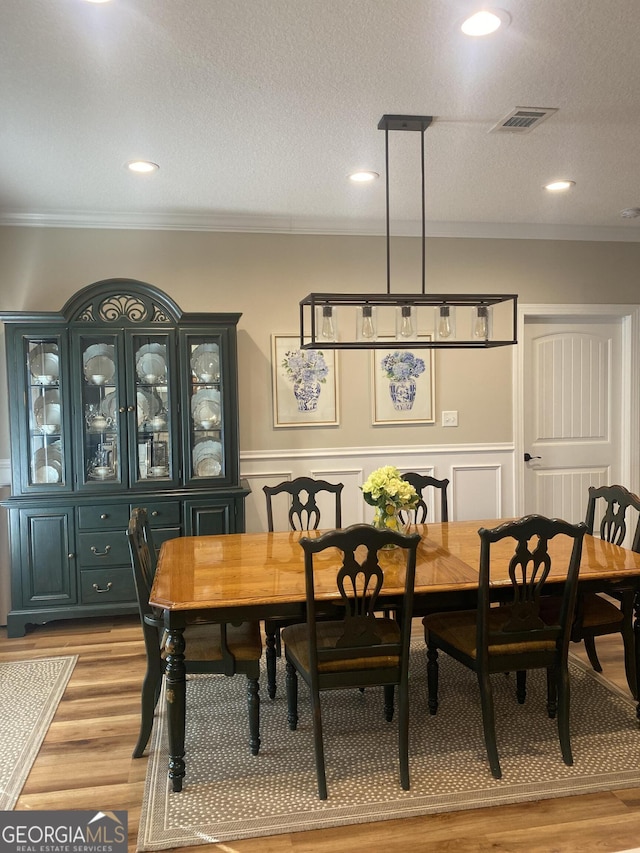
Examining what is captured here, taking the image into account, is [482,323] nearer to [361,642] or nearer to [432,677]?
[361,642]

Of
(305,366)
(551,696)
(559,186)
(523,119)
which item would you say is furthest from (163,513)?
(559,186)

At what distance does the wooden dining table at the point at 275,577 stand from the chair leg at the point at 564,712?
368mm

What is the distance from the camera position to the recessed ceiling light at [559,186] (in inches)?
151

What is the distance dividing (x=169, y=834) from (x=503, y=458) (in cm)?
353

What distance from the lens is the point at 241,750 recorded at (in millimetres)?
2715

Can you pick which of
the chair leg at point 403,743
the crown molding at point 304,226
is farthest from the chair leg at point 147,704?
the crown molding at point 304,226

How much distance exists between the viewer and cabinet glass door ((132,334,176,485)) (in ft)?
13.7

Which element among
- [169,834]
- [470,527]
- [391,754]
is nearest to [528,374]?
[470,527]

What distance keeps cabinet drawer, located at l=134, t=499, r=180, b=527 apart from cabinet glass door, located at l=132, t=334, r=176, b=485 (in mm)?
145

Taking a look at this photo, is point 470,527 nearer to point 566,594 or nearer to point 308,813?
point 566,594

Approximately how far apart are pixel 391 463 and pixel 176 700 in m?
2.70

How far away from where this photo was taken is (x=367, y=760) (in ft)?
8.61

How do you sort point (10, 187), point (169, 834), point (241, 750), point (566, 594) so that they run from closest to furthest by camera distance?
point (169, 834) < point (566, 594) < point (241, 750) < point (10, 187)

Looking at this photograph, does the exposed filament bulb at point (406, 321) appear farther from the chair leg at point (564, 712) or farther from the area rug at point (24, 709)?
the area rug at point (24, 709)
